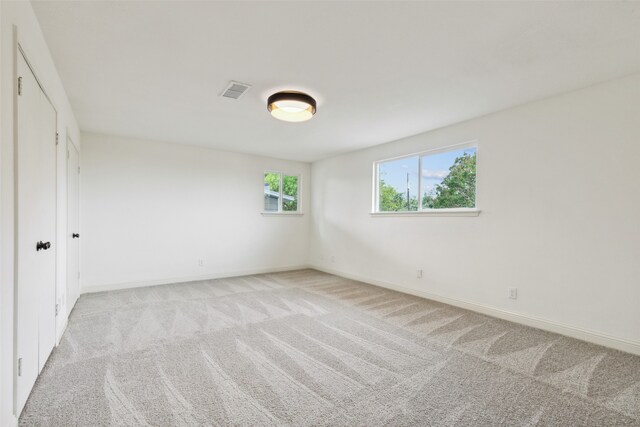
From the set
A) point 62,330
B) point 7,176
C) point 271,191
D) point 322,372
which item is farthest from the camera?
point 271,191

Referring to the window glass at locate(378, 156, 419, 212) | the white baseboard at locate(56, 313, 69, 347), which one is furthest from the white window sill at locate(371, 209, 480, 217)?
the white baseboard at locate(56, 313, 69, 347)

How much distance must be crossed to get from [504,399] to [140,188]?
5296 mm

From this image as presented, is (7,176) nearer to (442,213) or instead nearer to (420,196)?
(442,213)

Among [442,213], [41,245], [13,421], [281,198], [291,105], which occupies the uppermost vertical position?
[291,105]

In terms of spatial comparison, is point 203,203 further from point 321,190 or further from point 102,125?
point 321,190

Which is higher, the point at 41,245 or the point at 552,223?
the point at 552,223

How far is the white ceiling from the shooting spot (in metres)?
1.85

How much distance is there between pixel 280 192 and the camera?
6402 millimetres

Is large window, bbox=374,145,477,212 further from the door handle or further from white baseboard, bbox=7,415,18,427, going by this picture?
white baseboard, bbox=7,415,18,427

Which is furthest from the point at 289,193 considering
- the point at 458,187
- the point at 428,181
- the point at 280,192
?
the point at 458,187

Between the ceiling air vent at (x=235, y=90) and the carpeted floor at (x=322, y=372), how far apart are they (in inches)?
95.1

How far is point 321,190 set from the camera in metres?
6.40

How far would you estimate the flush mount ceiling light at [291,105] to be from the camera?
2953 mm

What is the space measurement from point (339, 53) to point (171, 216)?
411 cm
